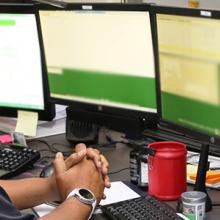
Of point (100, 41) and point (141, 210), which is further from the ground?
point (100, 41)

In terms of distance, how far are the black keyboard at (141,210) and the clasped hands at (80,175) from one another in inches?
2.6

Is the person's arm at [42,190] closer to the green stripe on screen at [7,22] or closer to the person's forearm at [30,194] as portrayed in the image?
the person's forearm at [30,194]

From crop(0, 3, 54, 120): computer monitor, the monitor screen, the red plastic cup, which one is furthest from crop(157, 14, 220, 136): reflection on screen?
crop(0, 3, 54, 120): computer monitor

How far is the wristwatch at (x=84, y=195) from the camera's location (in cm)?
137

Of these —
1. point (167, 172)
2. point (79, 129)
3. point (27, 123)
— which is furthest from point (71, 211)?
point (27, 123)

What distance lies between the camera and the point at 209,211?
1.42 m

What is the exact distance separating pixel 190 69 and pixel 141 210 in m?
0.42

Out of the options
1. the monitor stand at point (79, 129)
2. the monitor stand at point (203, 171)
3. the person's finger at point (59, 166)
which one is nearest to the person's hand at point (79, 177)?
the person's finger at point (59, 166)

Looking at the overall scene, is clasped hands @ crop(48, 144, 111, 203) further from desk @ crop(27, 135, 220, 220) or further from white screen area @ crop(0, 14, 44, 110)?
white screen area @ crop(0, 14, 44, 110)

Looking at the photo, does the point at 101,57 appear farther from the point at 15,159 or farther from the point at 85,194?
the point at 85,194

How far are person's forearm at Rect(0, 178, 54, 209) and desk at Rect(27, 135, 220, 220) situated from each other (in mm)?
189

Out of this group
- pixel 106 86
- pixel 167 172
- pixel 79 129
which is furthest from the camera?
pixel 79 129

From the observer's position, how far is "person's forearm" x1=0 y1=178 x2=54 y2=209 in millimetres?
1518

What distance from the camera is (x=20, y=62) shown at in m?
2.13
